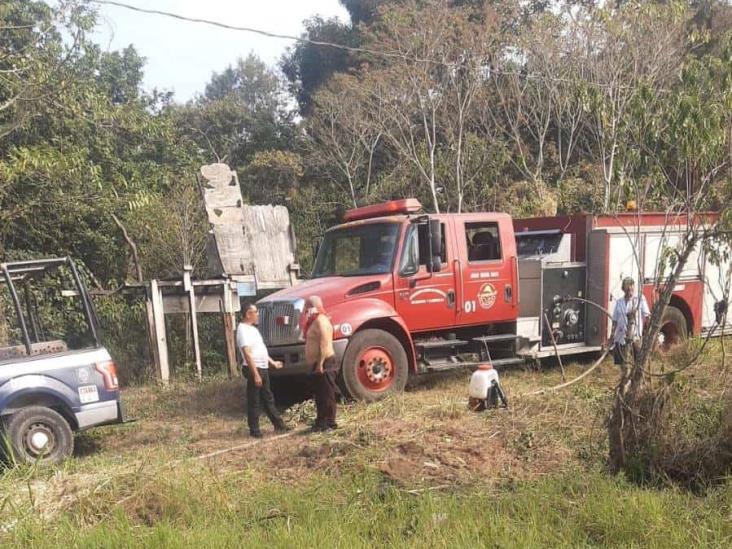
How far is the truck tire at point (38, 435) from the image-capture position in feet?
22.0

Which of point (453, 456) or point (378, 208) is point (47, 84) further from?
point (453, 456)

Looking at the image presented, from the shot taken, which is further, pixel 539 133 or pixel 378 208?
pixel 539 133

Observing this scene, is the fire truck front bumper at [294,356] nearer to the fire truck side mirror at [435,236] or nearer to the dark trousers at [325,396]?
the dark trousers at [325,396]

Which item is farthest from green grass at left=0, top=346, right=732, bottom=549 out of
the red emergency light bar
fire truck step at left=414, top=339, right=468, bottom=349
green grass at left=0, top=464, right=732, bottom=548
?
the red emergency light bar

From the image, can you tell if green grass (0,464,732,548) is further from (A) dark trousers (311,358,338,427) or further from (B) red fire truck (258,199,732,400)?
(B) red fire truck (258,199,732,400)

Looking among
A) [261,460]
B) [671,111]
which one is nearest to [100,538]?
[261,460]

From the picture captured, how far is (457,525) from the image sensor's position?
4.51 meters

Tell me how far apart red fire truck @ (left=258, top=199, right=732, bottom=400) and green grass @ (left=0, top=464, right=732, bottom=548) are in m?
→ 3.07

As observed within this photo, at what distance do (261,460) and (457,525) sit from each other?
239 cm

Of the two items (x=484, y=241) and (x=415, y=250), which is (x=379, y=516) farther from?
(x=484, y=241)

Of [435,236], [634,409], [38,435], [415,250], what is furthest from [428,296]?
[38,435]

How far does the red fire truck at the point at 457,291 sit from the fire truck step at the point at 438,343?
0.01 metres

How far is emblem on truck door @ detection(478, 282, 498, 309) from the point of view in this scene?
948cm

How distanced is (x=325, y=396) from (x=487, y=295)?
10.7 ft
